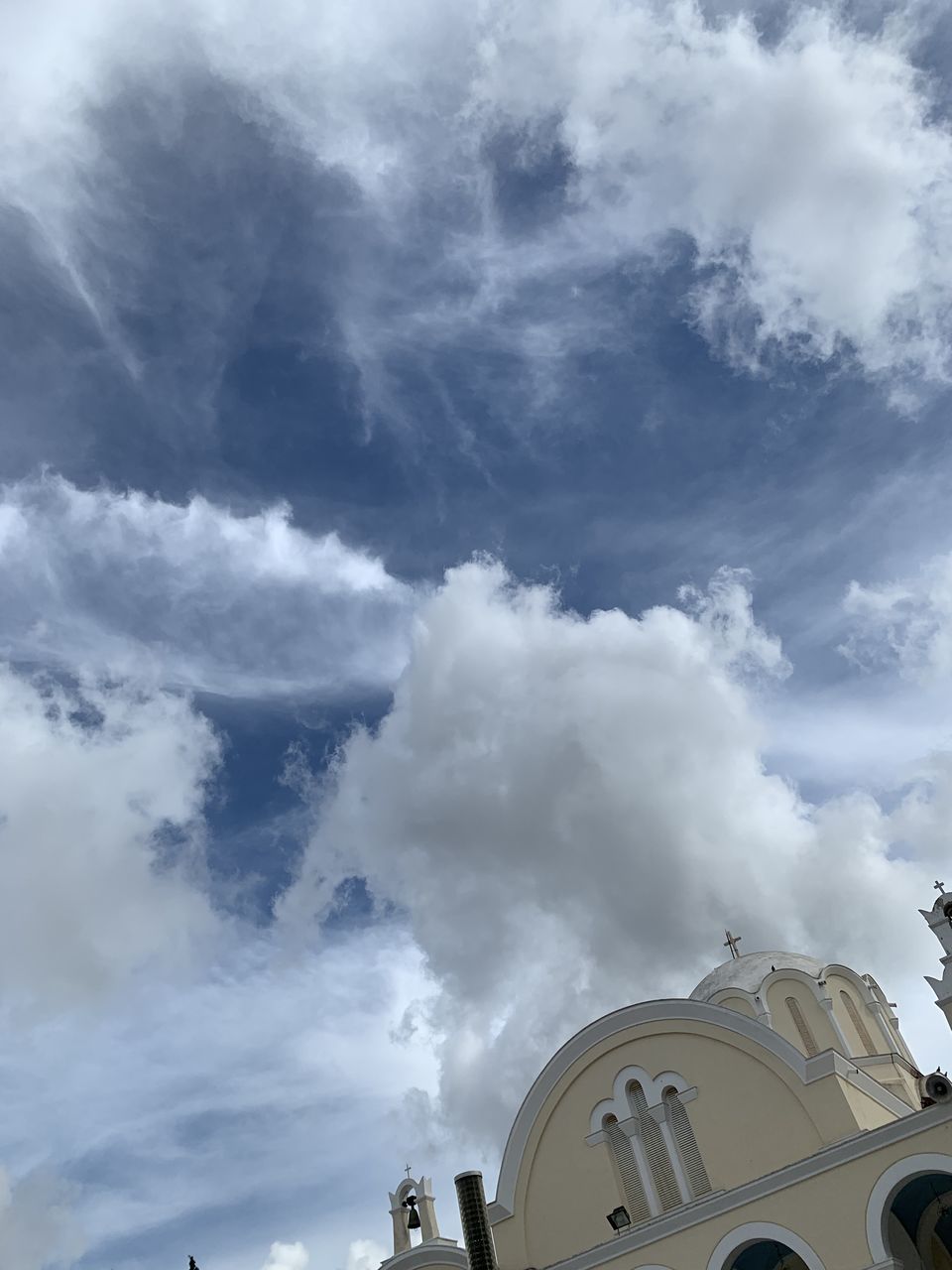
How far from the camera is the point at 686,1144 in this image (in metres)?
25.2

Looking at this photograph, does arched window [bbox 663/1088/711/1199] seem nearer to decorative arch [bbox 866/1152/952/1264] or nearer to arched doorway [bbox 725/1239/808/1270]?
arched doorway [bbox 725/1239/808/1270]

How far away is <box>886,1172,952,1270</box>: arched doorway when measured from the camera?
2297cm

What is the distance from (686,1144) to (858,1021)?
12584 mm

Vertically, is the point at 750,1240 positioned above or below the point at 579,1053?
below

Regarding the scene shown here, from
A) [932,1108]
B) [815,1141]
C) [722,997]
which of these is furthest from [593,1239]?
[722,997]

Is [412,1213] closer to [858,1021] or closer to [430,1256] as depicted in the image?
[430,1256]

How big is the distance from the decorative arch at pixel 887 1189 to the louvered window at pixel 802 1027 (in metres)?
12.9

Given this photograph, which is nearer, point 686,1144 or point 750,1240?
point 750,1240

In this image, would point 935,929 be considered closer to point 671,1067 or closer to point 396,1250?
point 671,1067

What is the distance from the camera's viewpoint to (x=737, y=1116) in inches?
977

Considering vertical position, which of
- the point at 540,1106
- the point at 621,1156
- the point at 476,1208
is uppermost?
the point at 540,1106

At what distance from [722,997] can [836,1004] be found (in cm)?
347

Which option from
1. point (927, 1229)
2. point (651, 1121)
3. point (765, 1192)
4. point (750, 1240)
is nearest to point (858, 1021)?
point (927, 1229)

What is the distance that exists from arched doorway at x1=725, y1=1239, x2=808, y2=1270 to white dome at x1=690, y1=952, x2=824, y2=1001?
38.2 feet
